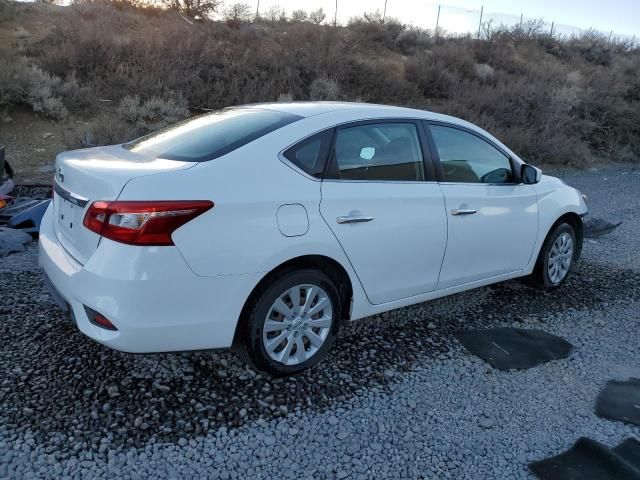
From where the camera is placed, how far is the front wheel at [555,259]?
5.45 m

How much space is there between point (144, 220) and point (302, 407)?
141 cm

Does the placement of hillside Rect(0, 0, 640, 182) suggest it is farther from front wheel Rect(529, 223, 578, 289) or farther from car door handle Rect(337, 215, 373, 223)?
front wheel Rect(529, 223, 578, 289)

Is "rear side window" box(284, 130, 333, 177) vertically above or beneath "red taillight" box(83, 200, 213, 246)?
above

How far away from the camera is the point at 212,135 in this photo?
3822 millimetres

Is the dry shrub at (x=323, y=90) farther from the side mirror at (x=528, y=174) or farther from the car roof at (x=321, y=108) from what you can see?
the car roof at (x=321, y=108)

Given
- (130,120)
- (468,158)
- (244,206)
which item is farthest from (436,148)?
(130,120)

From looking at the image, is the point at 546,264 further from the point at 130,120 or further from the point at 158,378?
the point at 130,120

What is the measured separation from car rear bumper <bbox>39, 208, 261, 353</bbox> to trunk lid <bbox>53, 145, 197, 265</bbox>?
14 cm

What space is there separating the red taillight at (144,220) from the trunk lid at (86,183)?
0.25ft

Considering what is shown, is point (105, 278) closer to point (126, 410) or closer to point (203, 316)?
point (203, 316)

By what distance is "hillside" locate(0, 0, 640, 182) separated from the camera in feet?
37.6

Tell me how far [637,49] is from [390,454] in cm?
3211

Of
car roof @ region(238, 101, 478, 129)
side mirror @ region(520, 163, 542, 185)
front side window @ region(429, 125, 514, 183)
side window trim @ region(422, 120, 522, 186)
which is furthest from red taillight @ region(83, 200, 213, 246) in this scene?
side mirror @ region(520, 163, 542, 185)

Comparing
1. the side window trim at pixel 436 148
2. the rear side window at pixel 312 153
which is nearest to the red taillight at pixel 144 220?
the rear side window at pixel 312 153
